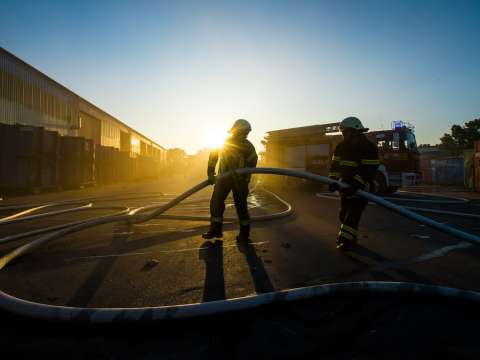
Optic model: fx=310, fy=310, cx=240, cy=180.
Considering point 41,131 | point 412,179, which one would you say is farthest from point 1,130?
point 412,179

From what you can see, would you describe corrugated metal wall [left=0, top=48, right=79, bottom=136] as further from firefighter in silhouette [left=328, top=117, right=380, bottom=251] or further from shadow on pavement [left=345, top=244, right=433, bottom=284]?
shadow on pavement [left=345, top=244, right=433, bottom=284]

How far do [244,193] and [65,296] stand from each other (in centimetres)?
251

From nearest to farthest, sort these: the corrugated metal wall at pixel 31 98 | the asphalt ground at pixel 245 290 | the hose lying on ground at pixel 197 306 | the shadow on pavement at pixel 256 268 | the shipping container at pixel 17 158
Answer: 1. the asphalt ground at pixel 245 290
2. the hose lying on ground at pixel 197 306
3. the shadow on pavement at pixel 256 268
4. the shipping container at pixel 17 158
5. the corrugated metal wall at pixel 31 98

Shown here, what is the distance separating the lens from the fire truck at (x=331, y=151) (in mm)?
11227

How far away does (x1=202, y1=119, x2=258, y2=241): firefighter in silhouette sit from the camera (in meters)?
4.13

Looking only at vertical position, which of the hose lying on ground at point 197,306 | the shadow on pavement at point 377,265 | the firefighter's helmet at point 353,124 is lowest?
the shadow on pavement at point 377,265

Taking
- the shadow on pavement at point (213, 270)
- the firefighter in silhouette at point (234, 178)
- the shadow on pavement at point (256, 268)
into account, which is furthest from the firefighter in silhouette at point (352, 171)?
the shadow on pavement at point (213, 270)

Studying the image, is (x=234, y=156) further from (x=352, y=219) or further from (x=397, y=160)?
(x=397, y=160)

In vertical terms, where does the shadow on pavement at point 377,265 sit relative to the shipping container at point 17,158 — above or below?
below

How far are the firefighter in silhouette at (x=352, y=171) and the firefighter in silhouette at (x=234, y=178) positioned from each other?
3.82 feet

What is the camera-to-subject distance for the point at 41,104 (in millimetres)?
17094

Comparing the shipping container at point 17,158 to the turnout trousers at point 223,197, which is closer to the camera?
the turnout trousers at point 223,197

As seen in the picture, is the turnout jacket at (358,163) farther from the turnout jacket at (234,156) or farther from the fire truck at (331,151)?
the fire truck at (331,151)

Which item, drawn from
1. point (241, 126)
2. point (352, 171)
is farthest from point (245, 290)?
point (241, 126)
